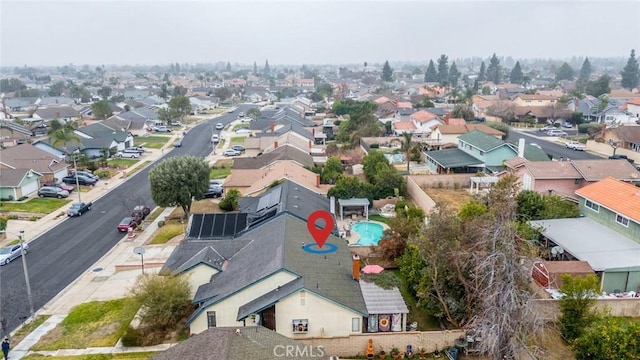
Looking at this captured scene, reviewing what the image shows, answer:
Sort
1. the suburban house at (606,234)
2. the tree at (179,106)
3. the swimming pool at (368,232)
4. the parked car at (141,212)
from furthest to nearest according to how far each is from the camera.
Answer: the tree at (179,106)
the parked car at (141,212)
the swimming pool at (368,232)
the suburban house at (606,234)

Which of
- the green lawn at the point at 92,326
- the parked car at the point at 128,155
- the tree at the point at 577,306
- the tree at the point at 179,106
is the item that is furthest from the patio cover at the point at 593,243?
the tree at the point at 179,106

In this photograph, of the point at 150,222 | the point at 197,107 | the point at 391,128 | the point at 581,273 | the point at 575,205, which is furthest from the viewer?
the point at 197,107

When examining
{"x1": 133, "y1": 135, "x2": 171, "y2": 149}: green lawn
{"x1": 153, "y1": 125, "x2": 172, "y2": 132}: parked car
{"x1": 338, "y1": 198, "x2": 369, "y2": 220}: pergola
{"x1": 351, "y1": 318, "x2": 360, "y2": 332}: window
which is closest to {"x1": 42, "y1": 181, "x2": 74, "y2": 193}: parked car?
{"x1": 133, "y1": 135, "x2": 171, "y2": 149}: green lawn

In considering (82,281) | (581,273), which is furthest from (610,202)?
(82,281)

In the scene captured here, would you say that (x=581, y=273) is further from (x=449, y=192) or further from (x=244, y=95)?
(x=244, y=95)

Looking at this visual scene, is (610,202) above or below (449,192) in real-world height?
above

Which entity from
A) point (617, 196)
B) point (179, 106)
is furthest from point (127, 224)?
point (179, 106)

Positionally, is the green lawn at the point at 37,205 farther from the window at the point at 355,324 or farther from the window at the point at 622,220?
the window at the point at 622,220
